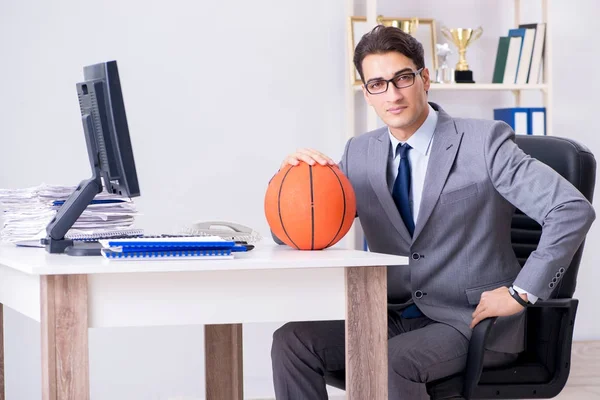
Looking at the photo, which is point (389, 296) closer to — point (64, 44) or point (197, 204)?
point (197, 204)

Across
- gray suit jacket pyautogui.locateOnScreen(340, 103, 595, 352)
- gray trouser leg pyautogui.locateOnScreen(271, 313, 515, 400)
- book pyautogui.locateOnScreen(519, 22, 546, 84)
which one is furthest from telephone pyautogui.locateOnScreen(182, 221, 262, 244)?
book pyautogui.locateOnScreen(519, 22, 546, 84)

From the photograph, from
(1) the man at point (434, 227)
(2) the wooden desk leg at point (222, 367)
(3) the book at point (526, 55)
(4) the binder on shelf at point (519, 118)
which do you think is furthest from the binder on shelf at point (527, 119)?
(2) the wooden desk leg at point (222, 367)

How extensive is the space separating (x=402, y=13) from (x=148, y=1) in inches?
44.4

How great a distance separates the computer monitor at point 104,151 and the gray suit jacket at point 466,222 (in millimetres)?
654

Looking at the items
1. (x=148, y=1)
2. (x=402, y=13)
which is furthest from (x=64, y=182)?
(x=402, y=13)

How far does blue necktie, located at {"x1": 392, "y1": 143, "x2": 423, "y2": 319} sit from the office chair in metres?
0.21

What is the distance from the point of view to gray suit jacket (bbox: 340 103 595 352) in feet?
6.63

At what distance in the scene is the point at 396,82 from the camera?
2129 mm

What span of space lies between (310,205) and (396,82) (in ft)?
1.50

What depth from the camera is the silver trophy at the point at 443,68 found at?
12.1 ft

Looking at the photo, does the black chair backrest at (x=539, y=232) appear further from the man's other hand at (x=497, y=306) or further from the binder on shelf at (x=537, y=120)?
the binder on shelf at (x=537, y=120)

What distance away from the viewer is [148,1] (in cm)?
354

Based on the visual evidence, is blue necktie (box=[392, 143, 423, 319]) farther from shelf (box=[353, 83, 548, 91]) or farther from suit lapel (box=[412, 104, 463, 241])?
shelf (box=[353, 83, 548, 91])

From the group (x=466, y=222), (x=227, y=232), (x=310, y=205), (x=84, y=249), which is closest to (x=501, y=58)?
(x=466, y=222)
